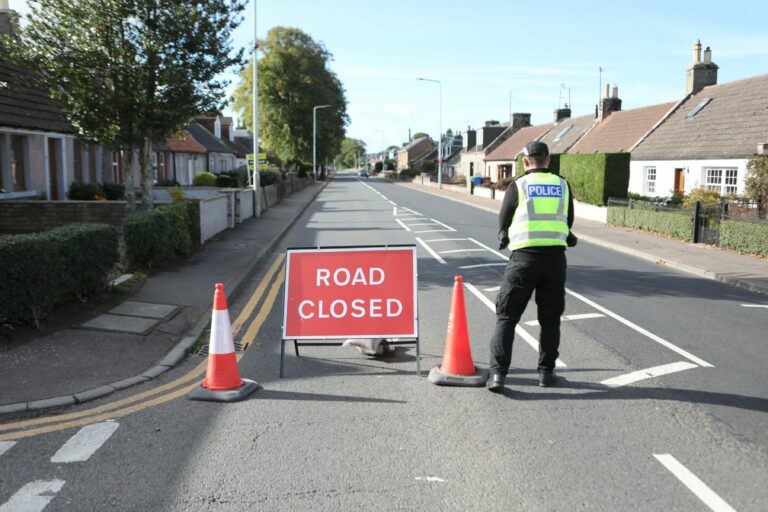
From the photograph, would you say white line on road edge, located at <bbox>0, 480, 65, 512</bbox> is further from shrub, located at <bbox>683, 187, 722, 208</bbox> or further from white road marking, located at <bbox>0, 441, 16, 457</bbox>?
shrub, located at <bbox>683, 187, 722, 208</bbox>

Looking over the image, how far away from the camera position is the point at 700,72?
33.6m

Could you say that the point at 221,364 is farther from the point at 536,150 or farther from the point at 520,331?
the point at 520,331

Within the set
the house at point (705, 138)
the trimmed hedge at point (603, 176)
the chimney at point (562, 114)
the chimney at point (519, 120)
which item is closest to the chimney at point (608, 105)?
the house at point (705, 138)

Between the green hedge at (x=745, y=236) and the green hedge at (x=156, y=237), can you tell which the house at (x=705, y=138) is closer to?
the green hedge at (x=745, y=236)

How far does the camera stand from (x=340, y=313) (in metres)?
6.42

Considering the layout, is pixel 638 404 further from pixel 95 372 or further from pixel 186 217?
pixel 186 217

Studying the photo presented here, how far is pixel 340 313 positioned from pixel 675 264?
406 inches

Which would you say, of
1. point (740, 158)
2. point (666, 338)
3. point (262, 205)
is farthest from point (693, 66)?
point (666, 338)

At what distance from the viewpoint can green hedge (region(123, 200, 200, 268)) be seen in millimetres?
11039

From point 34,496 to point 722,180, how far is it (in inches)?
1107

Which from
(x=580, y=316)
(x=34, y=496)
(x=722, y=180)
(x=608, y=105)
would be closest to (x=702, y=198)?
(x=722, y=180)

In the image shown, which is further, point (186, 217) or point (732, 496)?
point (186, 217)

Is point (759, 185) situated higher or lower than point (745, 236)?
higher

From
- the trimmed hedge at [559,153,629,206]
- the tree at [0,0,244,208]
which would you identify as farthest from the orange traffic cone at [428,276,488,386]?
the trimmed hedge at [559,153,629,206]
